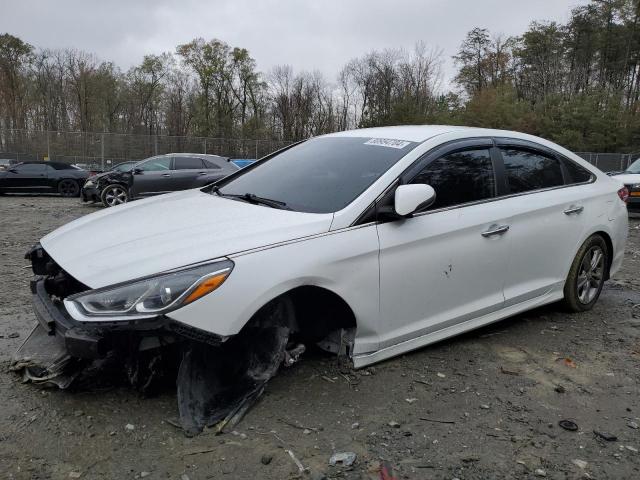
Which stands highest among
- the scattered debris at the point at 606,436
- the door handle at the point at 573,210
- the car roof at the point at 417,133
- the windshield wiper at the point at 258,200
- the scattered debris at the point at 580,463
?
the car roof at the point at 417,133

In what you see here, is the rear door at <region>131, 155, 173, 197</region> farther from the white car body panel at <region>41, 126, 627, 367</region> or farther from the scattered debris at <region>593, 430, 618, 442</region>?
the scattered debris at <region>593, 430, 618, 442</region>

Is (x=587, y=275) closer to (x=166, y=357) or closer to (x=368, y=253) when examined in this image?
(x=368, y=253)

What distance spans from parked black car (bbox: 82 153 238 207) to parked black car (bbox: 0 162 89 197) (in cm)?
425

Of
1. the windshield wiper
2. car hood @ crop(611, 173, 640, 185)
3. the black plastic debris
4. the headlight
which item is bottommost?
the black plastic debris

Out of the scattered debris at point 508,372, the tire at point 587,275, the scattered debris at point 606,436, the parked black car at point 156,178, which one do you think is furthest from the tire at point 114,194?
the scattered debris at point 606,436

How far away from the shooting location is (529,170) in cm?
408

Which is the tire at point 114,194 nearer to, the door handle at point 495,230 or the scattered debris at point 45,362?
the scattered debris at point 45,362

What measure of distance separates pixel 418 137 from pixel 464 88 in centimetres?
5619

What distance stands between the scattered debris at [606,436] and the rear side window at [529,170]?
1.76m

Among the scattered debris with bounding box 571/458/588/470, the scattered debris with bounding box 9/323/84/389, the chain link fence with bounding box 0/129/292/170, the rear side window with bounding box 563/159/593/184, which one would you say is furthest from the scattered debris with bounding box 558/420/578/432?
the chain link fence with bounding box 0/129/292/170

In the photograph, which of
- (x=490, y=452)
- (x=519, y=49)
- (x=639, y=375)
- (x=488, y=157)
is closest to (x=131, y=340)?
(x=490, y=452)

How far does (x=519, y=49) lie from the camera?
53.7 m

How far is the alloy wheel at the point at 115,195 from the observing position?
14461 millimetres

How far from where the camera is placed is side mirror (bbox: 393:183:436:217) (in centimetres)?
302
